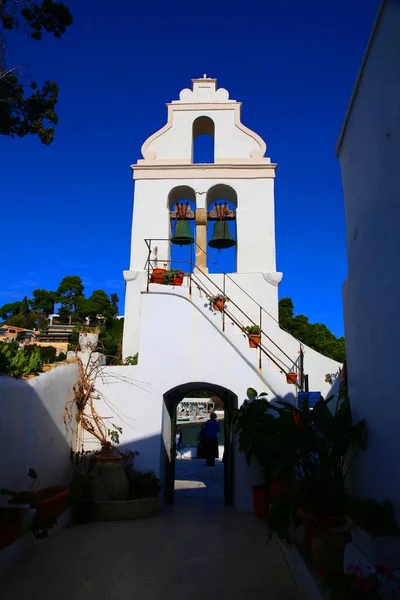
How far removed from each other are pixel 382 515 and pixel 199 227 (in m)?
9.02

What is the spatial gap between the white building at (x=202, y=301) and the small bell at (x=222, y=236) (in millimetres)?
329

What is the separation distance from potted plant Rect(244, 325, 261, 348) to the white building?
221mm

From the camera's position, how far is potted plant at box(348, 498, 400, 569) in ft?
10.5

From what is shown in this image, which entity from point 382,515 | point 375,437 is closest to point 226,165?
point 375,437

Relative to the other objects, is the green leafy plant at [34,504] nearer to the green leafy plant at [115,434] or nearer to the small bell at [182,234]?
the green leafy plant at [115,434]

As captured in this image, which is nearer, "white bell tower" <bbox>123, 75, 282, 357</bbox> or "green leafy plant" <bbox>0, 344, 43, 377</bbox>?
"green leafy plant" <bbox>0, 344, 43, 377</bbox>

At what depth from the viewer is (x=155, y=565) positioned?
531 cm

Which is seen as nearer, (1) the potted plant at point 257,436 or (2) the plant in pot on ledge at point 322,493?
(2) the plant in pot on ledge at point 322,493

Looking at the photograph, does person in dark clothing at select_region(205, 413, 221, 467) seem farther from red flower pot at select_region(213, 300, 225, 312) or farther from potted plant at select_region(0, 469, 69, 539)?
potted plant at select_region(0, 469, 69, 539)

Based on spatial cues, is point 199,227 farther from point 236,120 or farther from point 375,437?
point 375,437

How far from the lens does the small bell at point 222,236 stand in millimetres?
11117

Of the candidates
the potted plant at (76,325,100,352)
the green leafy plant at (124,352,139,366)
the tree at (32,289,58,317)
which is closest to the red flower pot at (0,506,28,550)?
the potted plant at (76,325,100,352)

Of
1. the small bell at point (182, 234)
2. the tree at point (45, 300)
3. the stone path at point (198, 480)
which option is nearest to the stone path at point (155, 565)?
the stone path at point (198, 480)

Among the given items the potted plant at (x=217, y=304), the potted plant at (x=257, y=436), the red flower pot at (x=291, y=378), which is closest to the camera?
the potted plant at (x=257, y=436)
